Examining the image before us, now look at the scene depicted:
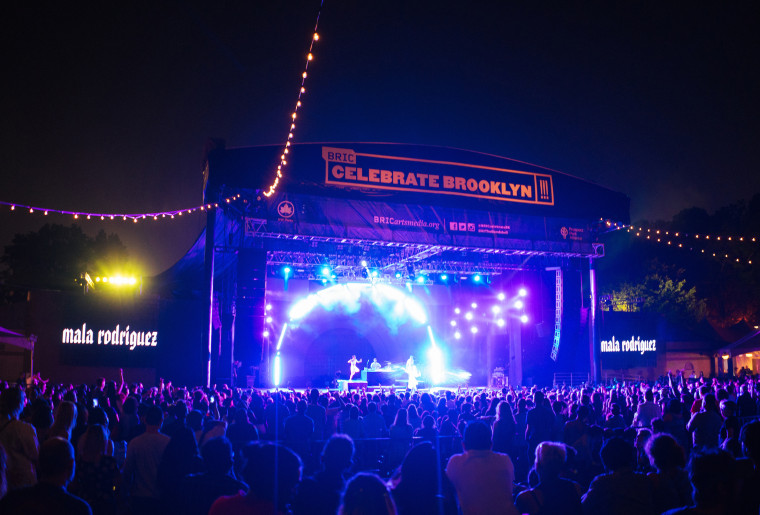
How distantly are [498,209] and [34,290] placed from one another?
18718 millimetres

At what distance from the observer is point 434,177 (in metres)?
22.5

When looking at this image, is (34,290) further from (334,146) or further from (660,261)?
(660,261)

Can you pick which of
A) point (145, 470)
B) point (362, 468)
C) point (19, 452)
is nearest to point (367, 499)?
point (145, 470)

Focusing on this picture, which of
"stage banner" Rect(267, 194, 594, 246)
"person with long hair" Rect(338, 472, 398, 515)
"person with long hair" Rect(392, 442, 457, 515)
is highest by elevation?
"stage banner" Rect(267, 194, 594, 246)

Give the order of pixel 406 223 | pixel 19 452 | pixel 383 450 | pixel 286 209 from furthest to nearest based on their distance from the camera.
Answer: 1. pixel 406 223
2. pixel 286 209
3. pixel 383 450
4. pixel 19 452

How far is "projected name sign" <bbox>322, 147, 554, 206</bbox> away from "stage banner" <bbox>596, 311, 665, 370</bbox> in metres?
8.90

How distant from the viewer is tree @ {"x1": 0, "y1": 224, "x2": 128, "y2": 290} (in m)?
45.0

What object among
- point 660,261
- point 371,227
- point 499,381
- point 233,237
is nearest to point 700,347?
point 499,381

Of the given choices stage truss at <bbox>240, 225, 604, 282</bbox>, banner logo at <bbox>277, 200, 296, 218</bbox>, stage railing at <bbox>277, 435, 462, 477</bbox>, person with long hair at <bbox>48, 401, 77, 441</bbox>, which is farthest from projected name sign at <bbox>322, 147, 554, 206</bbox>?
person with long hair at <bbox>48, 401, 77, 441</bbox>

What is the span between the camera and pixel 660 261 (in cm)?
4672

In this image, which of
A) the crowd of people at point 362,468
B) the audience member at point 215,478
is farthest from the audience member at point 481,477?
the audience member at point 215,478

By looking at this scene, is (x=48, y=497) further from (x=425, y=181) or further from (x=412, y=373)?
(x=412, y=373)

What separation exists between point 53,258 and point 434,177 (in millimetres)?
36774

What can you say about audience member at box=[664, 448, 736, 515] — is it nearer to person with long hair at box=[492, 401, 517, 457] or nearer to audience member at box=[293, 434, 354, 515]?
audience member at box=[293, 434, 354, 515]
